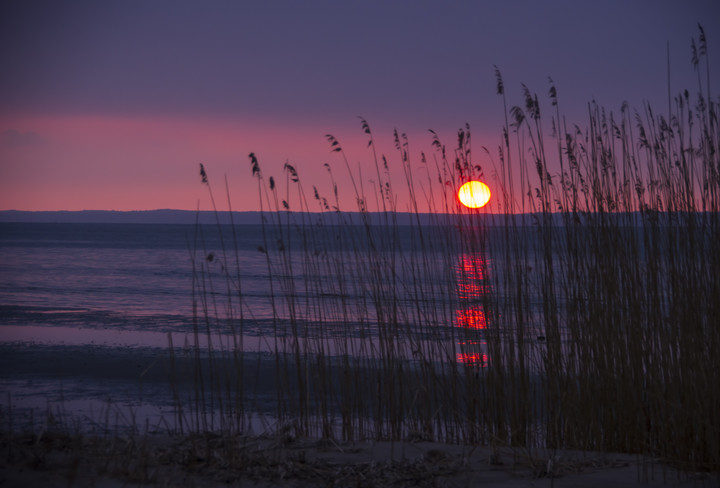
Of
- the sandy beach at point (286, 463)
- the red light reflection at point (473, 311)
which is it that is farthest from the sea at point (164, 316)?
the sandy beach at point (286, 463)

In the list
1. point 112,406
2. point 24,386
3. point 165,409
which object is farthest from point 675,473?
point 24,386

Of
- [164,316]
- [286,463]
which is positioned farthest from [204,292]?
[164,316]

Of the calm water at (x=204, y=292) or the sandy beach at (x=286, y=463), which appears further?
the calm water at (x=204, y=292)

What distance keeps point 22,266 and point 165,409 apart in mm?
17583

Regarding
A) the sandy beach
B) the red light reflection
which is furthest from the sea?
the sandy beach

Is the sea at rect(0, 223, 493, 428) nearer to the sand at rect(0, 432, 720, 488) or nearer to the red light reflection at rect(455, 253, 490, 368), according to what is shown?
the red light reflection at rect(455, 253, 490, 368)

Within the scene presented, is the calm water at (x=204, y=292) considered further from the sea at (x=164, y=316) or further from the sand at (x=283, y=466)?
the sand at (x=283, y=466)

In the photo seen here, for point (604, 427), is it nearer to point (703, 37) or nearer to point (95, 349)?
point (703, 37)

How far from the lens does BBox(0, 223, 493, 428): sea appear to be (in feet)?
10.6

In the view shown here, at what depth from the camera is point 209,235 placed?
52969 mm

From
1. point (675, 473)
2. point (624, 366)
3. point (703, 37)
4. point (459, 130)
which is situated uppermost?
point (703, 37)

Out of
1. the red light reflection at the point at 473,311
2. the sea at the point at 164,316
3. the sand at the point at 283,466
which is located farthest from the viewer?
the sea at the point at 164,316

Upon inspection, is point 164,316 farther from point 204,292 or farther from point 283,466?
point 283,466

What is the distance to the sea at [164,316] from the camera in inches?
127
